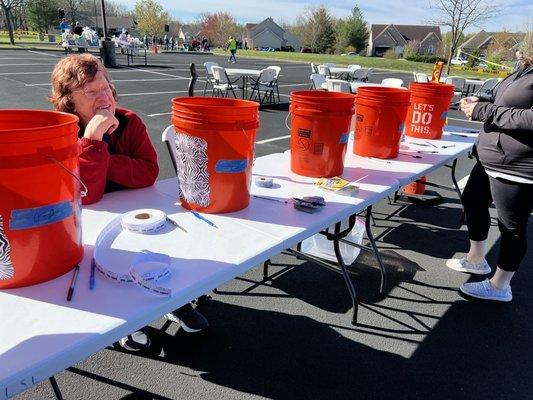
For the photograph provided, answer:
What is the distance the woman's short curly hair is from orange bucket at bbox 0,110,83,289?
0.63 m

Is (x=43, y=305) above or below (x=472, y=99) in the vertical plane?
below

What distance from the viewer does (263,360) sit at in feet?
6.68

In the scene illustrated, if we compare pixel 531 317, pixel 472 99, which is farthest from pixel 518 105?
pixel 531 317

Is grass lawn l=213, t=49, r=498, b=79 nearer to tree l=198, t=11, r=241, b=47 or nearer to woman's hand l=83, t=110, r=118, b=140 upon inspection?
woman's hand l=83, t=110, r=118, b=140

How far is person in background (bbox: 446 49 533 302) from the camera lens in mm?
2047

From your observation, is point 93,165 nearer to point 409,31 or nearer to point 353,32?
point 353,32

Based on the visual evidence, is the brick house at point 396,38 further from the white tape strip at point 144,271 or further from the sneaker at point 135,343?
the white tape strip at point 144,271

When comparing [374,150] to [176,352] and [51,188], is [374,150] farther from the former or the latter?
[51,188]

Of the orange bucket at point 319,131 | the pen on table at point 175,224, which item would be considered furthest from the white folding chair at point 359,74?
the pen on table at point 175,224

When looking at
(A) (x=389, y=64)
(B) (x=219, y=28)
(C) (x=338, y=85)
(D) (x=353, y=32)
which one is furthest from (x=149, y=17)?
(C) (x=338, y=85)

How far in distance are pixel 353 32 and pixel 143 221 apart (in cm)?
6465

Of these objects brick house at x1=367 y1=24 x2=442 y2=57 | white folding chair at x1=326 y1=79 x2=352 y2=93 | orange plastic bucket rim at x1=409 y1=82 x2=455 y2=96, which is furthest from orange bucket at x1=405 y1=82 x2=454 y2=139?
brick house at x1=367 y1=24 x2=442 y2=57

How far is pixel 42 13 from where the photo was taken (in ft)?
180

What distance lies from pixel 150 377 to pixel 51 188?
1.32 meters
